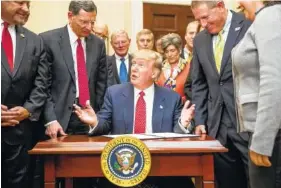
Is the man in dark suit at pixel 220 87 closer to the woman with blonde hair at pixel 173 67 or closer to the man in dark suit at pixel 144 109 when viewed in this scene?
the man in dark suit at pixel 144 109

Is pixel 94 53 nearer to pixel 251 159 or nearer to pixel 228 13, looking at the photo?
pixel 228 13

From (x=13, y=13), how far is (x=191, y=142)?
132 cm

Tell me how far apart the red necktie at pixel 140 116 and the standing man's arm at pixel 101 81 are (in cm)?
51

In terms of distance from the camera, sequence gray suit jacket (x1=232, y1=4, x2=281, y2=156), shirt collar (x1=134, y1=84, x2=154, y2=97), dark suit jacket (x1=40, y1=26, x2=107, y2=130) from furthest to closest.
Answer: dark suit jacket (x1=40, y1=26, x2=107, y2=130) < shirt collar (x1=134, y1=84, x2=154, y2=97) < gray suit jacket (x1=232, y1=4, x2=281, y2=156)

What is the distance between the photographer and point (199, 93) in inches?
121

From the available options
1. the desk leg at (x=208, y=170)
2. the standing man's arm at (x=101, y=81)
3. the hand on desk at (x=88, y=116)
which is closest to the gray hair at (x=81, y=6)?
the standing man's arm at (x=101, y=81)

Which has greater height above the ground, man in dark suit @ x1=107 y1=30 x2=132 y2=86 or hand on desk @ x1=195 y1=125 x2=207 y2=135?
man in dark suit @ x1=107 y1=30 x2=132 y2=86

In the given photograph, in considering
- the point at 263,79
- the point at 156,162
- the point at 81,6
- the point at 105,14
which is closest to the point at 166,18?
the point at 105,14

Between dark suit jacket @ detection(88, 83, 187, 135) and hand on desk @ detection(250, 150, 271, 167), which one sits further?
dark suit jacket @ detection(88, 83, 187, 135)

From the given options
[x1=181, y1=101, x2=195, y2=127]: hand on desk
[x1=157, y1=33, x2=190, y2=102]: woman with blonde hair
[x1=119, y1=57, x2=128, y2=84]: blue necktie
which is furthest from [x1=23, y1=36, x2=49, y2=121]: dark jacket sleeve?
[x1=119, y1=57, x2=128, y2=84]: blue necktie

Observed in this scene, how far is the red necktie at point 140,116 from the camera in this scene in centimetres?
287

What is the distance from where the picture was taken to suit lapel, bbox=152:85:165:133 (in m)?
2.88

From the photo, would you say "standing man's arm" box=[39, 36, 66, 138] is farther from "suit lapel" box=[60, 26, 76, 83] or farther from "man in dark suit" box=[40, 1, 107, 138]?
"suit lapel" box=[60, 26, 76, 83]

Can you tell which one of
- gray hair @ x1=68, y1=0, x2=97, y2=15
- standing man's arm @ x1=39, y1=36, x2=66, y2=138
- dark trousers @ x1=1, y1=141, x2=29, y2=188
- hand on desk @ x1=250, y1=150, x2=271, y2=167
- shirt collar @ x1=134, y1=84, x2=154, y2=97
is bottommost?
dark trousers @ x1=1, y1=141, x2=29, y2=188
